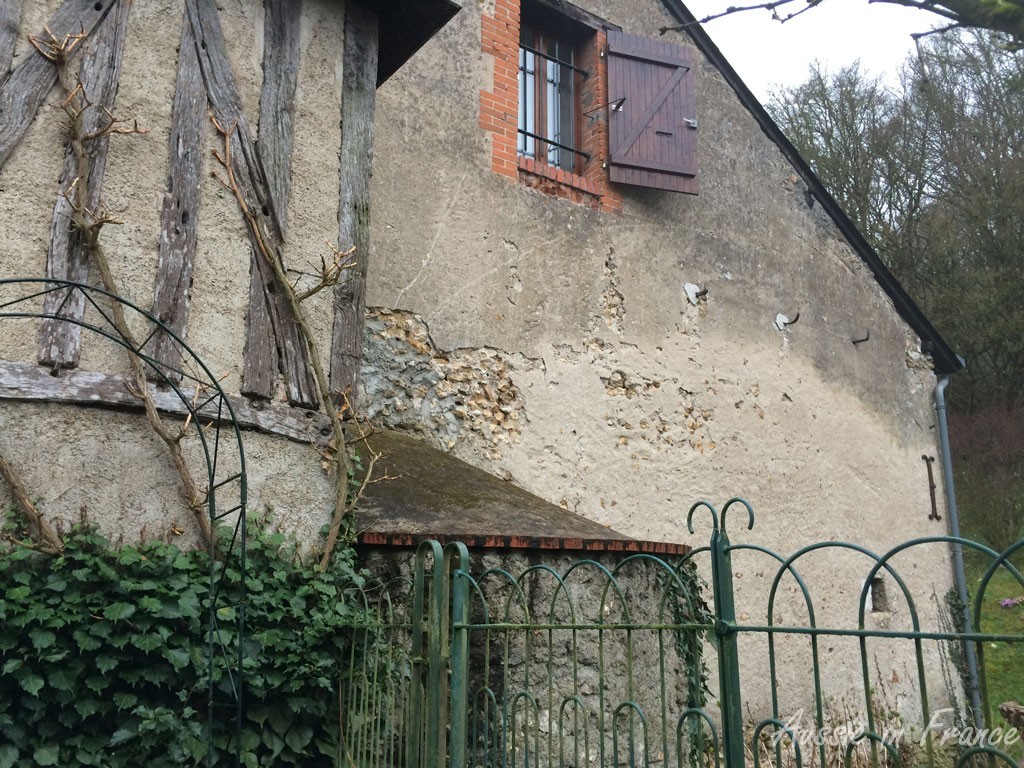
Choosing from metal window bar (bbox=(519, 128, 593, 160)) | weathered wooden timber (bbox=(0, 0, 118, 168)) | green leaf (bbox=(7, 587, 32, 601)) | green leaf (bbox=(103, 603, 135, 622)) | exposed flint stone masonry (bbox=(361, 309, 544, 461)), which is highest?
metal window bar (bbox=(519, 128, 593, 160))

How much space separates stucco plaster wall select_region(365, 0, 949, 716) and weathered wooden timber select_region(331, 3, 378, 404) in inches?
56.6

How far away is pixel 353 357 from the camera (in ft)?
15.0

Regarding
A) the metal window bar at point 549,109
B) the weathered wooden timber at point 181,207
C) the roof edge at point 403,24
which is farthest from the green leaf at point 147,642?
the metal window bar at point 549,109

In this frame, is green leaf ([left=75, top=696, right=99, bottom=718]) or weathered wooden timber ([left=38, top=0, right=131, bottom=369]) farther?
weathered wooden timber ([left=38, top=0, right=131, bottom=369])

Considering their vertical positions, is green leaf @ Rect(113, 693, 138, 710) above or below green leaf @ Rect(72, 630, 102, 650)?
below

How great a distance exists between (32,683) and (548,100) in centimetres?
601

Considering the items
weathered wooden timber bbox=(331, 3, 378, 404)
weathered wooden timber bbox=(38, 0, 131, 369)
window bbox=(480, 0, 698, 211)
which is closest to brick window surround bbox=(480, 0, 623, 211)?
window bbox=(480, 0, 698, 211)

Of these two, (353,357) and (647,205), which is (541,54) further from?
(353,357)

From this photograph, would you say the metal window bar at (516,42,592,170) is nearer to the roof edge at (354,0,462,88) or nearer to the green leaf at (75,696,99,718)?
the roof edge at (354,0,462,88)

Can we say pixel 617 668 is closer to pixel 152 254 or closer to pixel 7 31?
pixel 152 254

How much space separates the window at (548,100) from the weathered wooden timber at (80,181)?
12.7 feet

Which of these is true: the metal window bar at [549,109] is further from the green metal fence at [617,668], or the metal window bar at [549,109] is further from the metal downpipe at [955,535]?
the metal downpipe at [955,535]

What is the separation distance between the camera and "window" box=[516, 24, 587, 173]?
24.9ft

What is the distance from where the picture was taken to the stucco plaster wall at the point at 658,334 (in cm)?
653
